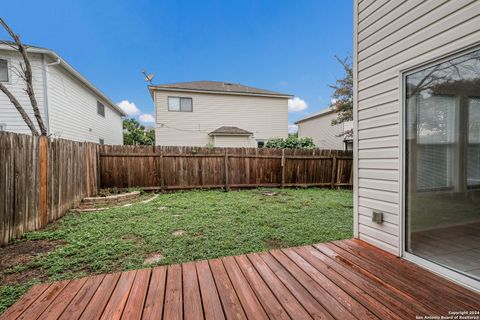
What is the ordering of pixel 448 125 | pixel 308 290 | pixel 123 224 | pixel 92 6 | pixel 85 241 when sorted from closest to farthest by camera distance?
pixel 308 290, pixel 448 125, pixel 85 241, pixel 123 224, pixel 92 6

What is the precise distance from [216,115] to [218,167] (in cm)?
623

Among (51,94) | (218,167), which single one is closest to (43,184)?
(218,167)

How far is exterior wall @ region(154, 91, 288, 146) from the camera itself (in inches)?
482

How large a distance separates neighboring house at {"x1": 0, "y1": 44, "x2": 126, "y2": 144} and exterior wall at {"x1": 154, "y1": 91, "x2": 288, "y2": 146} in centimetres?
337

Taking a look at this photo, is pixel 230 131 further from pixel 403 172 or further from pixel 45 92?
pixel 403 172

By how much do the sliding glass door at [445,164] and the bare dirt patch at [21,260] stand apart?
153 inches

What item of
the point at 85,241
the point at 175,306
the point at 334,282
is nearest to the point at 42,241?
the point at 85,241

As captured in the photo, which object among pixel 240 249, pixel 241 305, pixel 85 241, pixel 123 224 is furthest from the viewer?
pixel 123 224

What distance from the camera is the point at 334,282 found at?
1.84 metres

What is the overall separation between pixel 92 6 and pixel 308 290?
11614mm

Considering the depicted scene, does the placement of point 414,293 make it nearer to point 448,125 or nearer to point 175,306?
point 448,125

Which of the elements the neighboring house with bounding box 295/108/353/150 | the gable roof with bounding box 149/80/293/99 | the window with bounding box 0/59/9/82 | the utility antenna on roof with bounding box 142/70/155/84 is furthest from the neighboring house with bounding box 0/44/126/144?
the neighboring house with bounding box 295/108/353/150

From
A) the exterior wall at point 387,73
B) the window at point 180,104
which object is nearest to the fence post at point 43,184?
the exterior wall at point 387,73

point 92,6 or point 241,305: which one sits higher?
point 92,6
